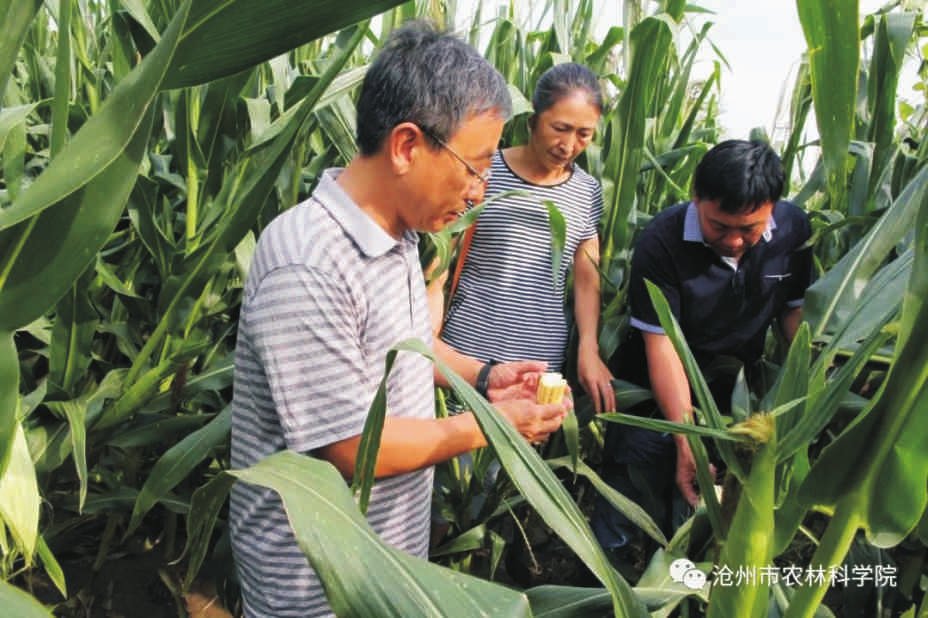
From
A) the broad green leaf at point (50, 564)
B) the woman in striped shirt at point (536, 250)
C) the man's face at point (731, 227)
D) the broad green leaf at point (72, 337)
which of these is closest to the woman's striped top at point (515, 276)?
the woman in striped shirt at point (536, 250)

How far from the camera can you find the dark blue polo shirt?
1.50m

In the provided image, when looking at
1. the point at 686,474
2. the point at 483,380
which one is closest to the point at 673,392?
the point at 686,474

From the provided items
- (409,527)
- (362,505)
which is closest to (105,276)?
(409,527)

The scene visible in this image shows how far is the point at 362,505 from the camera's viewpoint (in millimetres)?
778

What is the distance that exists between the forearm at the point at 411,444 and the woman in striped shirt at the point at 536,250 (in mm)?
706

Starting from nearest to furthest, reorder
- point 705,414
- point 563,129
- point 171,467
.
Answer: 1. point 705,414
2. point 171,467
3. point 563,129

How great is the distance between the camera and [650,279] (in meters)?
1.53

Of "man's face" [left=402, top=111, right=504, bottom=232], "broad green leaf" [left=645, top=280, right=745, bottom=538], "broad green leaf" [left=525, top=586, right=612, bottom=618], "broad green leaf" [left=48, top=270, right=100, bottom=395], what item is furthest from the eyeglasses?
"broad green leaf" [left=48, top=270, right=100, bottom=395]

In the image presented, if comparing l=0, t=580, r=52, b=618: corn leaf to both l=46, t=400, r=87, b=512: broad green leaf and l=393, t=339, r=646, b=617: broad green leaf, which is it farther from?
l=46, t=400, r=87, b=512: broad green leaf

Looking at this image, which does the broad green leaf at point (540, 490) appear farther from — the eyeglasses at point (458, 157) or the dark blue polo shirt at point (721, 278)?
the dark blue polo shirt at point (721, 278)

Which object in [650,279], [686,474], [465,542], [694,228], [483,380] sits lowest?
[465,542]

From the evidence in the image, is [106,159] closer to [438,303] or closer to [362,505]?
[362,505]

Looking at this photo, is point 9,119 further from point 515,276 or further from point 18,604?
point 515,276

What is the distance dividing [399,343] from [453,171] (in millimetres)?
262
